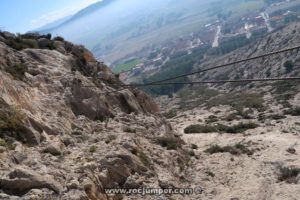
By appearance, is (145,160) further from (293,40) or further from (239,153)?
(293,40)

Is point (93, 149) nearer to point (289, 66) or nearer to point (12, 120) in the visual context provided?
point (12, 120)

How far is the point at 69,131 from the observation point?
23.0 meters

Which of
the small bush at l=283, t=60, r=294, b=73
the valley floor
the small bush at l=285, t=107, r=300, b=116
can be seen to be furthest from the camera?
the small bush at l=283, t=60, r=294, b=73

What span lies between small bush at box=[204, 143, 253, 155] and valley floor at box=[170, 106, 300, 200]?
0.48 m

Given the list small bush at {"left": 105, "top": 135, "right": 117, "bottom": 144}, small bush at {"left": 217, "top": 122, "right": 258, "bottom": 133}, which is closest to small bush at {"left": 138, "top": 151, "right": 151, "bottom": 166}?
small bush at {"left": 105, "top": 135, "right": 117, "bottom": 144}

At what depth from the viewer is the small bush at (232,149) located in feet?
97.8

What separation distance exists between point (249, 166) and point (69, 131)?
39.1 feet

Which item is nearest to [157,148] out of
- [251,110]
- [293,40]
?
[251,110]

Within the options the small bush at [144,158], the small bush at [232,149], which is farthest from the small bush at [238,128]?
the small bush at [144,158]

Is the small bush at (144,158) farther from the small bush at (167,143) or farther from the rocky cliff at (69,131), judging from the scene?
the small bush at (167,143)

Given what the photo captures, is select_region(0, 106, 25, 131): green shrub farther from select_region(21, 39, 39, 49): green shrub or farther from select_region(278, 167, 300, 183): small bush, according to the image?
select_region(278, 167, 300, 183): small bush

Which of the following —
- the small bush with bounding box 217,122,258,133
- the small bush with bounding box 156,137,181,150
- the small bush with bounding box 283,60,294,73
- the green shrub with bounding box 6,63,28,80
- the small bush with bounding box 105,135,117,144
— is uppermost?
the green shrub with bounding box 6,63,28,80

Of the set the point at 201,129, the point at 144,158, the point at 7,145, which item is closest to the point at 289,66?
the point at 201,129

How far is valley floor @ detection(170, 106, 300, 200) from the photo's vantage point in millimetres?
22000
